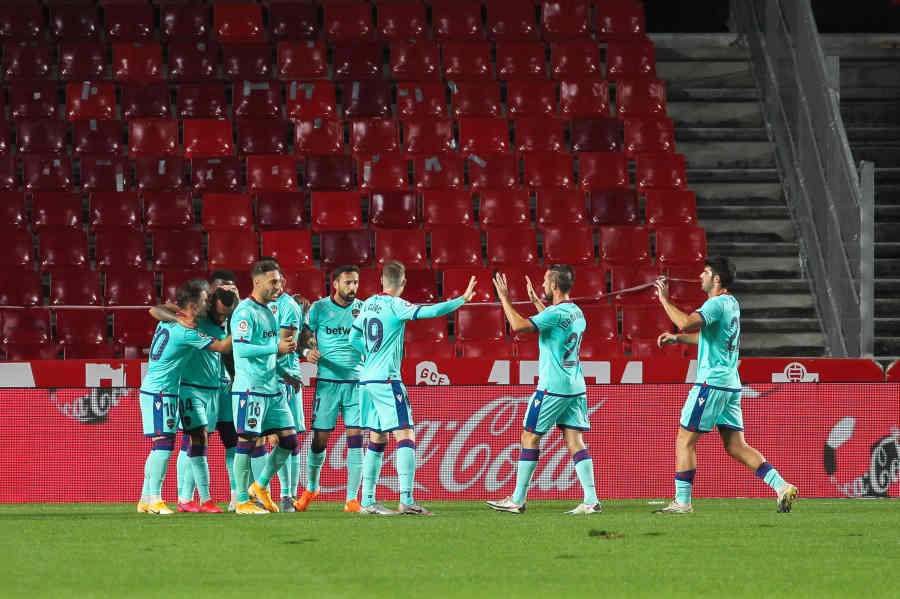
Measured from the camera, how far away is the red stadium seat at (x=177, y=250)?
1473 centimetres

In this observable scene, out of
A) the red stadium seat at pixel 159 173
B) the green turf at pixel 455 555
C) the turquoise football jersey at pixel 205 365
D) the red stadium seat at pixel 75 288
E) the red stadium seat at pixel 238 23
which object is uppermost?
the red stadium seat at pixel 238 23

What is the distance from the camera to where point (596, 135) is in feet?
54.9

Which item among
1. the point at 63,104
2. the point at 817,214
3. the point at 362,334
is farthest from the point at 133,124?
the point at 817,214

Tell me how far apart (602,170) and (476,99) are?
196 centimetres

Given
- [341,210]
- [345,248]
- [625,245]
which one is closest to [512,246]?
A: [625,245]

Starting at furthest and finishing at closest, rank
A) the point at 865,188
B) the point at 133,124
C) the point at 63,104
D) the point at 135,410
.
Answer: the point at 63,104 < the point at 133,124 < the point at 865,188 < the point at 135,410

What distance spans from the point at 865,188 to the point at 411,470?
644 cm

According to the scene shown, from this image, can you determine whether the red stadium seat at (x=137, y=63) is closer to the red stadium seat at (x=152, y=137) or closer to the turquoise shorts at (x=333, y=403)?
the red stadium seat at (x=152, y=137)

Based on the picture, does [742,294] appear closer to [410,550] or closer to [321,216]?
[321,216]

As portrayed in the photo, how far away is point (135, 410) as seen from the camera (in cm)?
1195

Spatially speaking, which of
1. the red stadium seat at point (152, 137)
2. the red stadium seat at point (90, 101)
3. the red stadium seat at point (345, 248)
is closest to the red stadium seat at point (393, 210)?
the red stadium seat at point (345, 248)

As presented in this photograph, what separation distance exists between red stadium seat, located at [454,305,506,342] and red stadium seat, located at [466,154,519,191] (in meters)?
2.16

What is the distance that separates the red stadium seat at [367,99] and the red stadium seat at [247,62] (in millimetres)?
1147

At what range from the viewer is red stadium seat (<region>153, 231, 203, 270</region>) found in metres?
14.7
